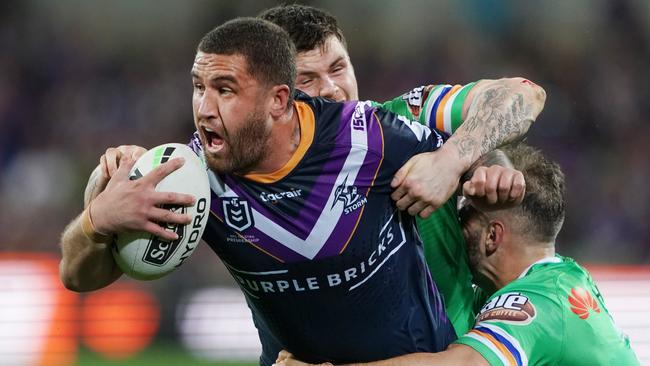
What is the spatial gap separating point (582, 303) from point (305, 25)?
2033 mm

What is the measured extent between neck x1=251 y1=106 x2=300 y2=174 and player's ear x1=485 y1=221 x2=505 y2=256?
1.18 meters

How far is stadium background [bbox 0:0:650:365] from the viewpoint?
433 inches

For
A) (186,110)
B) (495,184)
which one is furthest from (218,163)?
(186,110)

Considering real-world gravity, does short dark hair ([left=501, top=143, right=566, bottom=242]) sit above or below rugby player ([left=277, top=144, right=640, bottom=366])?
above

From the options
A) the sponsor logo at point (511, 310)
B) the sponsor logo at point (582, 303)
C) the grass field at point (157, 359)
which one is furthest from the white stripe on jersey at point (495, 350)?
the grass field at point (157, 359)

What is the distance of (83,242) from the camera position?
167 inches

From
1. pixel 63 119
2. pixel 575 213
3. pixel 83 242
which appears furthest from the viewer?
pixel 63 119

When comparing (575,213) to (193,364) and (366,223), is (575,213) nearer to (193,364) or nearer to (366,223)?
(193,364)

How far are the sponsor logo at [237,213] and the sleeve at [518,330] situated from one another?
108 centimetres

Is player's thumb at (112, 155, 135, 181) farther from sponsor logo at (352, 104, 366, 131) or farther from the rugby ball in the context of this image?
sponsor logo at (352, 104, 366, 131)

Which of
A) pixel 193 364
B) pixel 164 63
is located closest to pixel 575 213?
pixel 193 364

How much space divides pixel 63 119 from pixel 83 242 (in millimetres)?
10115

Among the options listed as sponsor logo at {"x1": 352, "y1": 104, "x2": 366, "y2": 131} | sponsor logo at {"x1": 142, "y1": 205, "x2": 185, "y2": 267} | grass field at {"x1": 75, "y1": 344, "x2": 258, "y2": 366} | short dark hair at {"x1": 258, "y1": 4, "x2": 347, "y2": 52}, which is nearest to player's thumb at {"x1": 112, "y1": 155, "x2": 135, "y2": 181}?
sponsor logo at {"x1": 142, "y1": 205, "x2": 185, "y2": 267}

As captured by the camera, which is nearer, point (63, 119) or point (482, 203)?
point (482, 203)
